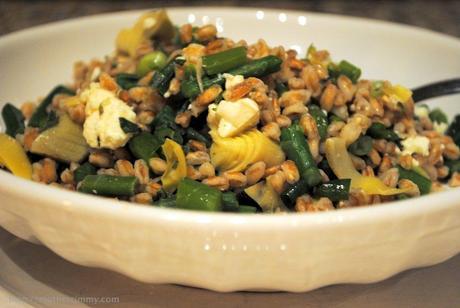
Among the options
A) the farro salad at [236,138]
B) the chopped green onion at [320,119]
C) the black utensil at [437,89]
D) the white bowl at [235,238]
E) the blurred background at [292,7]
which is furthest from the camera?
the blurred background at [292,7]

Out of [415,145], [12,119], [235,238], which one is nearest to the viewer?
[235,238]

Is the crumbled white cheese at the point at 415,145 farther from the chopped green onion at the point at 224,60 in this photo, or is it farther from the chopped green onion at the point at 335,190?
the chopped green onion at the point at 224,60

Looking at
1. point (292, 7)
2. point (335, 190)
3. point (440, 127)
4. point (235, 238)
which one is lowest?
point (292, 7)

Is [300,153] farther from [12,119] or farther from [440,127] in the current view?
[12,119]

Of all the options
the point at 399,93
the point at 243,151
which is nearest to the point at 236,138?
the point at 243,151

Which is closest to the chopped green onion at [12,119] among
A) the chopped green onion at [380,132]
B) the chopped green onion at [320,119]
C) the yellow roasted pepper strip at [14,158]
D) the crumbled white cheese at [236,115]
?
the yellow roasted pepper strip at [14,158]

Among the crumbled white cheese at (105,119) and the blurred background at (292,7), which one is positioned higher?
the crumbled white cheese at (105,119)
